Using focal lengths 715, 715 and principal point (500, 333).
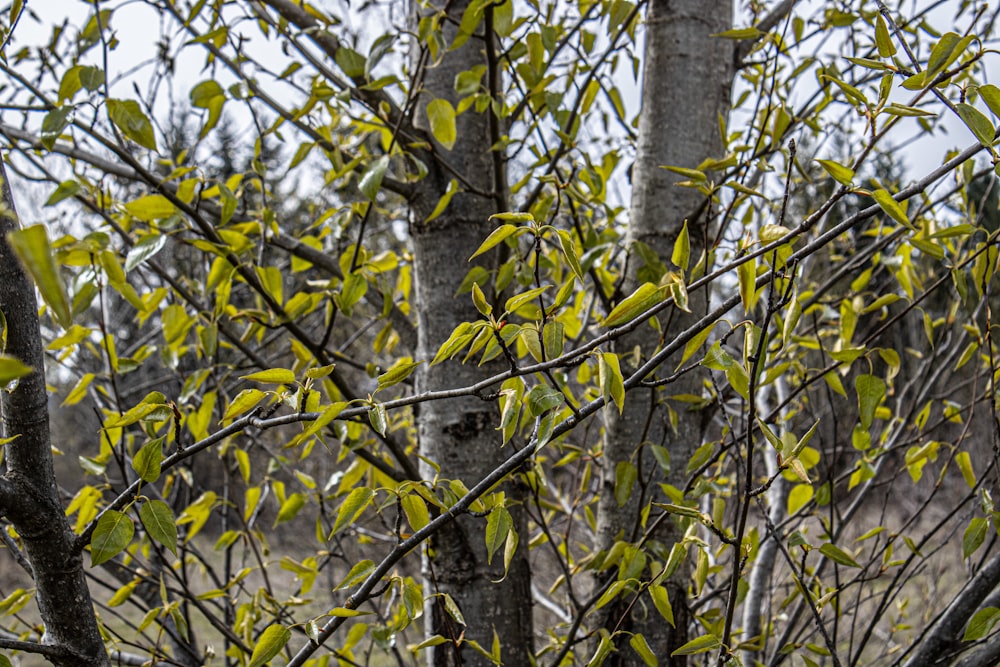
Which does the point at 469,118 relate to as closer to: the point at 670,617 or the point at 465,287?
the point at 465,287

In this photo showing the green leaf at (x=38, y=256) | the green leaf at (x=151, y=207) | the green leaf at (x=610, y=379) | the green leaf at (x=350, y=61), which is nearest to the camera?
the green leaf at (x=38, y=256)

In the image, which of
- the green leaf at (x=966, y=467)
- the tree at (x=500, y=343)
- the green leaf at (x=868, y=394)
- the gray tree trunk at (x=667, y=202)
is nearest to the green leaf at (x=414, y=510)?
the tree at (x=500, y=343)

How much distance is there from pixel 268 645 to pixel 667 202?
2.94ft

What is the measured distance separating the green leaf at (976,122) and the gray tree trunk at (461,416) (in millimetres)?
651

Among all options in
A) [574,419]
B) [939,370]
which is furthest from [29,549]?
[939,370]

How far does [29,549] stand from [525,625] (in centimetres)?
75

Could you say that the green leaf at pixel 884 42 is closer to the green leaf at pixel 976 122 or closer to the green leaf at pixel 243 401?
the green leaf at pixel 976 122

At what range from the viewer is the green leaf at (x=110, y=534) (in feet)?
2.11

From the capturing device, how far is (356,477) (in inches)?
48.2

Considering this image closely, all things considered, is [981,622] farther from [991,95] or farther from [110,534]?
[110,534]

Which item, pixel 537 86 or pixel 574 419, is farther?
pixel 537 86

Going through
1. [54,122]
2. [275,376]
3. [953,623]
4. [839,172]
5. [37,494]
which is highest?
[54,122]

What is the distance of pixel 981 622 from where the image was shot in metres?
0.90

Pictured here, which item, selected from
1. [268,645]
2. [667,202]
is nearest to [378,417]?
[268,645]
